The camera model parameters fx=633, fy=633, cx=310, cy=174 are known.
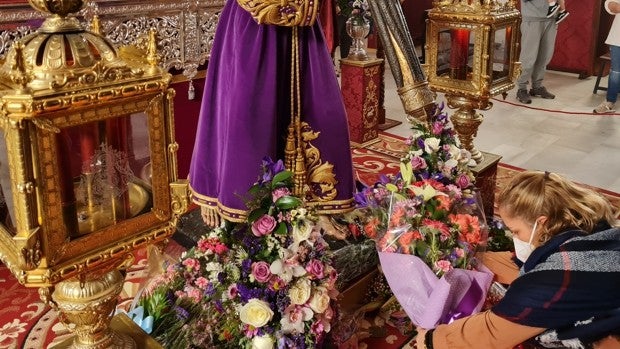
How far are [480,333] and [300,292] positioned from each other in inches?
20.2

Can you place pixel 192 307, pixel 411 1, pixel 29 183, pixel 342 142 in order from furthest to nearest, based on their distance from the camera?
1. pixel 411 1
2. pixel 342 142
3. pixel 192 307
4. pixel 29 183

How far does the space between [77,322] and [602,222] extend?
135 centimetres

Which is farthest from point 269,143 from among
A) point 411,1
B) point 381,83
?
point 411,1

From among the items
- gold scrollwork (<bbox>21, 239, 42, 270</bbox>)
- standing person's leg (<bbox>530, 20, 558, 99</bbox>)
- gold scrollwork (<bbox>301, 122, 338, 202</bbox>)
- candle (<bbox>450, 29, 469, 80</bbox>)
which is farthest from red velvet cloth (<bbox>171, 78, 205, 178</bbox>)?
standing person's leg (<bbox>530, 20, 558, 99</bbox>)

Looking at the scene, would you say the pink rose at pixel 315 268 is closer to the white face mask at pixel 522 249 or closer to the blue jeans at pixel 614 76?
the white face mask at pixel 522 249

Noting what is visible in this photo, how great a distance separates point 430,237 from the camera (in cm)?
208

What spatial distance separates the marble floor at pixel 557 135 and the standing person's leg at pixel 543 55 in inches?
7.0

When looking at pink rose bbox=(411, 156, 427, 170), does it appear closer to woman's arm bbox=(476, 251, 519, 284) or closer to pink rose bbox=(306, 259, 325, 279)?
woman's arm bbox=(476, 251, 519, 284)

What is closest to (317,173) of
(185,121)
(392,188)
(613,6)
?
(392,188)

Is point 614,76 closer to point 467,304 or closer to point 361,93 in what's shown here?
point 361,93

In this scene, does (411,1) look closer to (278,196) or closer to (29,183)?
(278,196)

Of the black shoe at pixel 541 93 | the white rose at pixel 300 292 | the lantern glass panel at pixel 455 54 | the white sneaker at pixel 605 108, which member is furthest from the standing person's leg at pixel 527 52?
the white rose at pixel 300 292

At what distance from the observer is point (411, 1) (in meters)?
9.16

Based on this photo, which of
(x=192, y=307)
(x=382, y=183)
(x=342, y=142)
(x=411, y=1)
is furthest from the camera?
(x=411, y=1)
